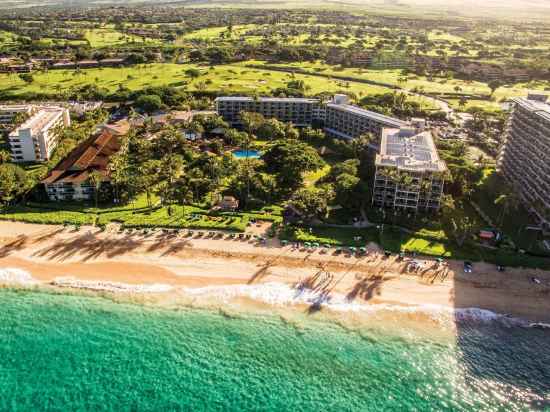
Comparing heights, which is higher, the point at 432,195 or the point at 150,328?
the point at 432,195

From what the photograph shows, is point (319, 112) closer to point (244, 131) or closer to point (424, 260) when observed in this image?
point (244, 131)

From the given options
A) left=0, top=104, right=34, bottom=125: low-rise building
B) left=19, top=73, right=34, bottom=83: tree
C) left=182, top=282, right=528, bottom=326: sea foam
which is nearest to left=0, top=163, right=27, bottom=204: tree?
left=182, top=282, right=528, bottom=326: sea foam

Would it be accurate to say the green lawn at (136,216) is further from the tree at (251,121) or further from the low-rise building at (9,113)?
the low-rise building at (9,113)

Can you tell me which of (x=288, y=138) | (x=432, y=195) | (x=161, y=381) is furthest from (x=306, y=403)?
(x=288, y=138)

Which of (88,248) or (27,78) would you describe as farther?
(27,78)

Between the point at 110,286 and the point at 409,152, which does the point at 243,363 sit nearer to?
the point at 110,286

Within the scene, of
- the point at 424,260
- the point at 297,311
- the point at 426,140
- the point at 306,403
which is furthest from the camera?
the point at 426,140

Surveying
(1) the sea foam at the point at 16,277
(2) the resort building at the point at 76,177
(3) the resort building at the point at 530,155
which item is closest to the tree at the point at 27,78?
(2) the resort building at the point at 76,177

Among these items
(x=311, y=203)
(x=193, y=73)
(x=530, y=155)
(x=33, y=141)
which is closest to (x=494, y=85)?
(x=530, y=155)
